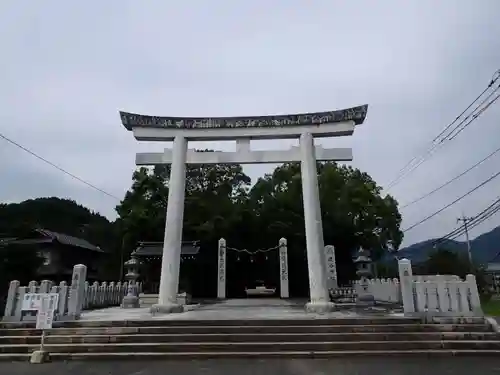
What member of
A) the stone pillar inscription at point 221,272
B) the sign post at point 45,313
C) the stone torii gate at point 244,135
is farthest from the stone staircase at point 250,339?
the stone pillar inscription at point 221,272

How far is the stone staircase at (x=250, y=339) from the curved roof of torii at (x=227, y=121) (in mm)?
6058

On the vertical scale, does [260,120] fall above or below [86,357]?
above

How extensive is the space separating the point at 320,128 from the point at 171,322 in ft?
23.5

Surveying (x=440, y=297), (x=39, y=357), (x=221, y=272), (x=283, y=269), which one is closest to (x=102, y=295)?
(x=221, y=272)

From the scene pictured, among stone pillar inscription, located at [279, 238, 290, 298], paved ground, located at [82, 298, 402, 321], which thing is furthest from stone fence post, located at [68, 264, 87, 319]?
stone pillar inscription, located at [279, 238, 290, 298]

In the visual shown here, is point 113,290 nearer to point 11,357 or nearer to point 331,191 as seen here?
point 11,357

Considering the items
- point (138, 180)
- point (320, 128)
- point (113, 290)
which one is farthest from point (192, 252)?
point (320, 128)

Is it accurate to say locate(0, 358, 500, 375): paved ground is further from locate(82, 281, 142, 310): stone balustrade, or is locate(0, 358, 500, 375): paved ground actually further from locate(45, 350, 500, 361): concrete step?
locate(82, 281, 142, 310): stone balustrade

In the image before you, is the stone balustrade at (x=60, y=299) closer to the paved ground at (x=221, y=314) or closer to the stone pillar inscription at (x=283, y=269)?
the paved ground at (x=221, y=314)

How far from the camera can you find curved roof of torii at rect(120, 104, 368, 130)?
12031mm

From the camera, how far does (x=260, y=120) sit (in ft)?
39.8

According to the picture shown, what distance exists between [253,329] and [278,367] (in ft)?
5.85

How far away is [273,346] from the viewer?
24.4 feet

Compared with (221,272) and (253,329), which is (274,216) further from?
(253,329)
